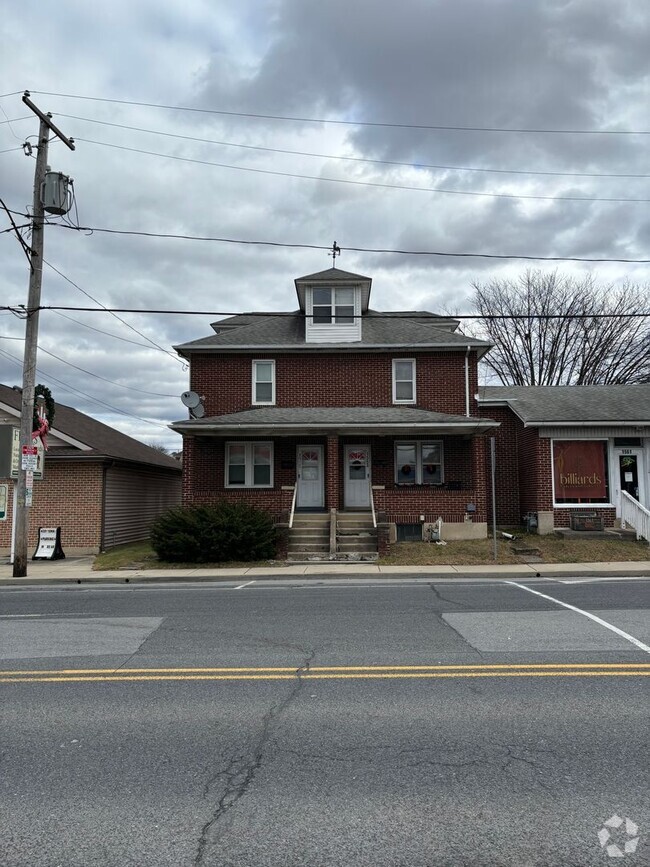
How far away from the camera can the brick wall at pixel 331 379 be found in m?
22.4

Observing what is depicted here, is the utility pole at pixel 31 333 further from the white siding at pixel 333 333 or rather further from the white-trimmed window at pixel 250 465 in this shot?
the white siding at pixel 333 333

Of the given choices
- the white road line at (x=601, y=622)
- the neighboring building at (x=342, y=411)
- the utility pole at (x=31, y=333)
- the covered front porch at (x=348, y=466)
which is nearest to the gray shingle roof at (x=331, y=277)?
the neighboring building at (x=342, y=411)

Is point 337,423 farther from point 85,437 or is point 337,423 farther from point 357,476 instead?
point 85,437

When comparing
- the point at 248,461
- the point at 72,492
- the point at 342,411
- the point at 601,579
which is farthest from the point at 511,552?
the point at 72,492

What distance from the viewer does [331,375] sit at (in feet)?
74.3

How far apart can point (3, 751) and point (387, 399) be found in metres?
18.5

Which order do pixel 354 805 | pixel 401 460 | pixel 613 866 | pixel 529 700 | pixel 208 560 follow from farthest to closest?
pixel 401 460
pixel 208 560
pixel 529 700
pixel 354 805
pixel 613 866

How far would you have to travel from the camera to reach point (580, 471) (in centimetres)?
2139

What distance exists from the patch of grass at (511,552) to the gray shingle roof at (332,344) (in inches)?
263

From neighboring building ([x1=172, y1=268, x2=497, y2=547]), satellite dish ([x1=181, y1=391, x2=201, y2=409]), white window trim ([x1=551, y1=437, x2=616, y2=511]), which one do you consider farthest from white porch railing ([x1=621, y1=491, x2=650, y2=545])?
satellite dish ([x1=181, y1=391, x2=201, y2=409])

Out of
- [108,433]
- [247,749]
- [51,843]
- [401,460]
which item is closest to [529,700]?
[247,749]

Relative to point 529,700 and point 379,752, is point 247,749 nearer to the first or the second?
point 379,752

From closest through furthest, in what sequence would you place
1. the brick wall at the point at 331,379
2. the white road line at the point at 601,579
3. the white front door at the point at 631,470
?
the white road line at the point at 601,579
the white front door at the point at 631,470
the brick wall at the point at 331,379

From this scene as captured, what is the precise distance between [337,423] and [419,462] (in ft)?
12.6
